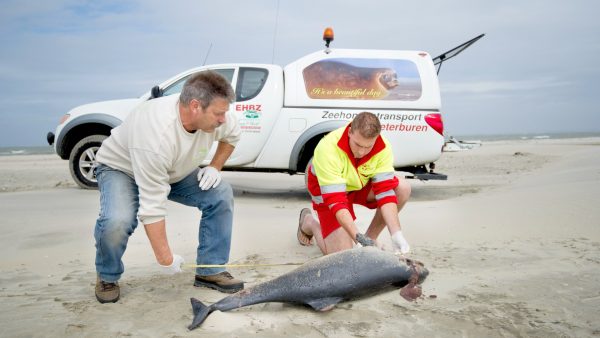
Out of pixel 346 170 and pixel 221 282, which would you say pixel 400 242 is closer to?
pixel 346 170

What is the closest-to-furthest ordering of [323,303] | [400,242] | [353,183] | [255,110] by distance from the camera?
[323,303] < [400,242] < [353,183] < [255,110]

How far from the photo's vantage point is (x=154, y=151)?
3002 mm

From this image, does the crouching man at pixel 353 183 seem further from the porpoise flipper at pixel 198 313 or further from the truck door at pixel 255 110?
the truck door at pixel 255 110

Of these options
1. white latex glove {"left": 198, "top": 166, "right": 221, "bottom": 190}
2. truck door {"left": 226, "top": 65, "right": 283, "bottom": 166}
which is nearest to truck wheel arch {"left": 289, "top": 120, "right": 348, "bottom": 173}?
truck door {"left": 226, "top": 65, "right": 283, "bottom": 166}

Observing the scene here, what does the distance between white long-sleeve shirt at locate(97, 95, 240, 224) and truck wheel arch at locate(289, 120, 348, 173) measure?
3806mm

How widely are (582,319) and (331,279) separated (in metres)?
1.52

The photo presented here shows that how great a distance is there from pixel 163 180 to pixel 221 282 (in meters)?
0.89

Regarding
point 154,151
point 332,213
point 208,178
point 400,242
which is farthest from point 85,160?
point 400,242

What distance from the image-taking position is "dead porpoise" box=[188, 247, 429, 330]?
9.65ft

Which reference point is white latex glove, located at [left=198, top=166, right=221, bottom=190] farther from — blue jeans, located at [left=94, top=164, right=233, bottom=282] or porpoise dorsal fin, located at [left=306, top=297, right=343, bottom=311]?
porpoise dorsal fin, located at [left=306, top=297, right=343, bottom=311]

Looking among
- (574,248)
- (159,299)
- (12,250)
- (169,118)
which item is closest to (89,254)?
(12,250)

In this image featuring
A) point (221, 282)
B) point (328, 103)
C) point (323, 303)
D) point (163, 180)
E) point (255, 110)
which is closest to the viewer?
point (323, 303)

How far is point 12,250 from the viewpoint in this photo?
14.7 ft

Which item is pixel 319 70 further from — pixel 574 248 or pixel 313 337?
pixel 313 337
